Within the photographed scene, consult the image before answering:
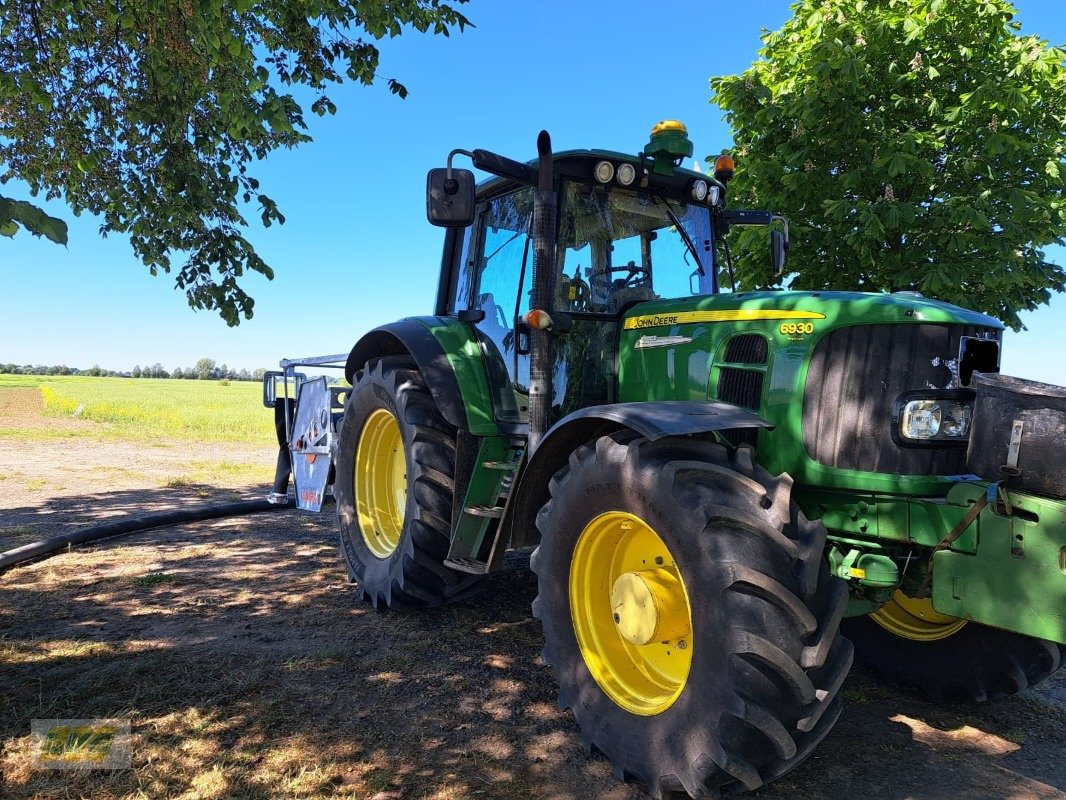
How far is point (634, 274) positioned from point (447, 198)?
1.17 m

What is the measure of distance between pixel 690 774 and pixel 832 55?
6.44 metres

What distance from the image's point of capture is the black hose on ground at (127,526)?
5.46m

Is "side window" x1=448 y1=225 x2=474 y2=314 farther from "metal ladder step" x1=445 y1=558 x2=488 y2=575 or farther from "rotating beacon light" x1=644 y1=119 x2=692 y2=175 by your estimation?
"metal ladder step" x1=445 y1=558 x2=488 y2=575

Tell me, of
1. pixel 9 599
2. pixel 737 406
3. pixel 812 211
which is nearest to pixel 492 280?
pixel 737 406

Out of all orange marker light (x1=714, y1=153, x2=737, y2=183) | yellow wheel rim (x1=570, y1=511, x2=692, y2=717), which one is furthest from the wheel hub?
orange marker light (x1=714, y1=153, x2=737, y2=183)

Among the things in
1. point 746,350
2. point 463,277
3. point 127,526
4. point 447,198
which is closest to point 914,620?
point 746,350

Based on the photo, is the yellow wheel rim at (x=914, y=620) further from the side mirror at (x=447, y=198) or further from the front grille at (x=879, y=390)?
the side mirror at (x=447, y=198)

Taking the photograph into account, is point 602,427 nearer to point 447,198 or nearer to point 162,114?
point 447,198

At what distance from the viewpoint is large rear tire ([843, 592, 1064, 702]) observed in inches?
126

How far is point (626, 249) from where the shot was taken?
13.3ft

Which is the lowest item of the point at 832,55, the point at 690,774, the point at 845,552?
the point at 690,774

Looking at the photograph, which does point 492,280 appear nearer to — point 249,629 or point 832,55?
point 249,629

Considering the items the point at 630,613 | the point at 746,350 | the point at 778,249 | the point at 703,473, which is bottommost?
the point at 630,613

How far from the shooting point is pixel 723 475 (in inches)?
100
